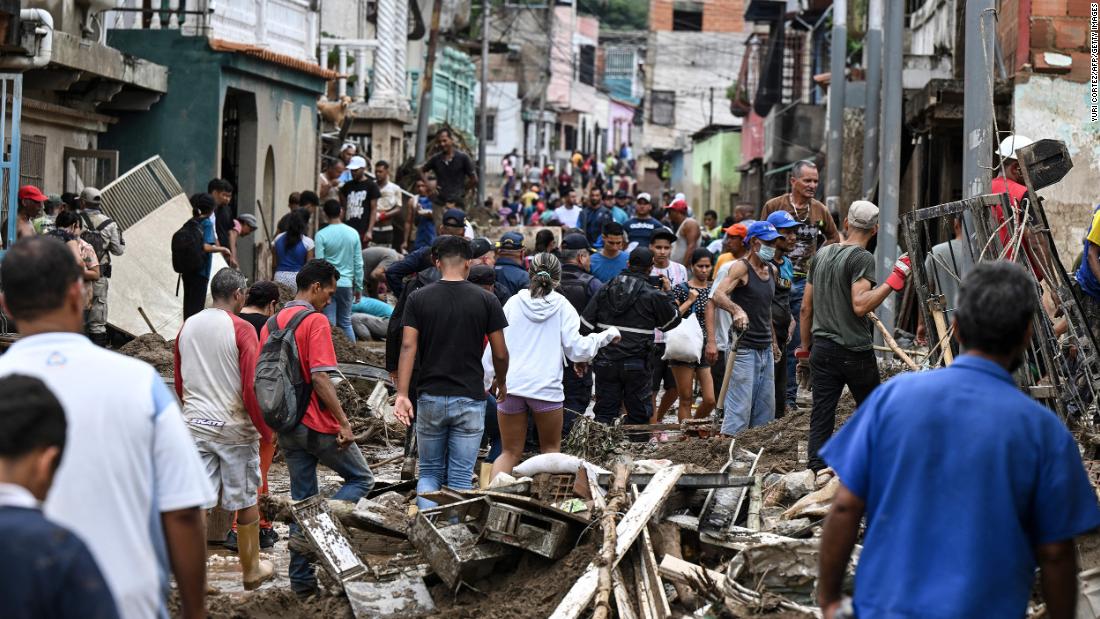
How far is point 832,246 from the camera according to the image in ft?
31.6

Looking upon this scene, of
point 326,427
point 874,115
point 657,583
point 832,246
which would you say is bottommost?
point 657,583

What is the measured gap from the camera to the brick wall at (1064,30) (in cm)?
1470

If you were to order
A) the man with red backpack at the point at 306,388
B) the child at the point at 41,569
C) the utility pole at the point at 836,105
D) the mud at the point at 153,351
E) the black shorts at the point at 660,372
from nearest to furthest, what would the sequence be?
the child at the point at 41,569 → the man with red backpack at the point at 306,388 → the black shorts at the point at 660,372 → the mud at the point at 153,351 → the utility pole at the point at 836,105

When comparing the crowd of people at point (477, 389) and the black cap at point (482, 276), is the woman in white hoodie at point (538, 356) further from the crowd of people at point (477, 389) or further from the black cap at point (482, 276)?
the black cap at point (482, 276)

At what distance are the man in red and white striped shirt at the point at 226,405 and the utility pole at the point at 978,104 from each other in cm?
445

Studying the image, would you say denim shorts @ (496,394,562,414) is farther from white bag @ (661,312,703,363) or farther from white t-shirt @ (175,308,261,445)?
white bag @ (661,312,703,363)

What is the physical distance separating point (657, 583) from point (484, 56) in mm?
34898

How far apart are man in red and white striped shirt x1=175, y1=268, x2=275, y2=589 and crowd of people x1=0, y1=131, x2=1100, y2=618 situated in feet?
0.04

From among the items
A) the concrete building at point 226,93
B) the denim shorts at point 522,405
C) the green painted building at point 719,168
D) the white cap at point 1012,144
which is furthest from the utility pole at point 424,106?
the denim shorts at point 522,405

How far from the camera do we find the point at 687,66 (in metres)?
79.4

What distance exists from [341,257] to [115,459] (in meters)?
12.1

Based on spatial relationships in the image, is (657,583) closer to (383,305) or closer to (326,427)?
(326,427)

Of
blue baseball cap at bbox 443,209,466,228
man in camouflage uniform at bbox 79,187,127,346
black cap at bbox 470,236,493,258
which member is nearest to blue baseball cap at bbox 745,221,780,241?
black cap at bbox 470,236,493,258

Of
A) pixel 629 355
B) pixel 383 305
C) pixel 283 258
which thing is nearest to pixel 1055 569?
pixel 629 355
